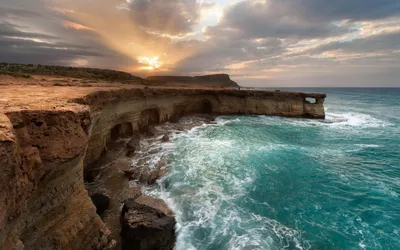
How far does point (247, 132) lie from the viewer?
77.4ft

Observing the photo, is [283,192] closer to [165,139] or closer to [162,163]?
[162,163]

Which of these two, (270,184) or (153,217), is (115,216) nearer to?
(153,217)

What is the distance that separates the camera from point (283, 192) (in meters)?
11.8

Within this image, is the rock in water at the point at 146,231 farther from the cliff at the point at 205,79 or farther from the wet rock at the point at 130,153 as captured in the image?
the cliff at the point at 205,79

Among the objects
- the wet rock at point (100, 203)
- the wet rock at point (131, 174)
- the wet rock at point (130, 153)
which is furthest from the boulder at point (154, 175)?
the wet rock at point (130, 153)

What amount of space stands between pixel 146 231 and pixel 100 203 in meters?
3.21

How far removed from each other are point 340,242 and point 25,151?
423 inches

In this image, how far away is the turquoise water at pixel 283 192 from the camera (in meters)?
8.56

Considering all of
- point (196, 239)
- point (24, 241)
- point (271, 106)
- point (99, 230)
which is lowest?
point (196, 239)

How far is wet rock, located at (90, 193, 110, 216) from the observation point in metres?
9.50

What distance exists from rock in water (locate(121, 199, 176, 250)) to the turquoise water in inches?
25.2

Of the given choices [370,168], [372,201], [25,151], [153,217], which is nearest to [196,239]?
[153,217]

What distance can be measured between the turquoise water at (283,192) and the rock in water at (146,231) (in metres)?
0.64

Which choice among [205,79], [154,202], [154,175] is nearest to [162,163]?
[154,175]
